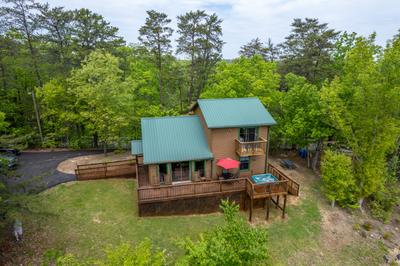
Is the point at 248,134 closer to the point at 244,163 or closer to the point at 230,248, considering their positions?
the point at 244,163

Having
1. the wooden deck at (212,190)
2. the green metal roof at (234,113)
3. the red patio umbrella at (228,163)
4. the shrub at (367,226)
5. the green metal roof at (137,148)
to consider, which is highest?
the green metal roof at (234,113)

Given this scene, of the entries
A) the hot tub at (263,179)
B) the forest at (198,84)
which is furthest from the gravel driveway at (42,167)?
the hot tub at (263,179)

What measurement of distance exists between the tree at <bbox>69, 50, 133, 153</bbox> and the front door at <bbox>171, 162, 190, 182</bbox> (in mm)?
8218

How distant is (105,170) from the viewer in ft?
54.5

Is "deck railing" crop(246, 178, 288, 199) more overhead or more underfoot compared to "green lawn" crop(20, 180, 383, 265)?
more overhead

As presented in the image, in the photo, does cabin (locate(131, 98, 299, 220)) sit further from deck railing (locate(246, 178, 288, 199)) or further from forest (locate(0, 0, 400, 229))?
forest (locate(0, 0, 400, 229))

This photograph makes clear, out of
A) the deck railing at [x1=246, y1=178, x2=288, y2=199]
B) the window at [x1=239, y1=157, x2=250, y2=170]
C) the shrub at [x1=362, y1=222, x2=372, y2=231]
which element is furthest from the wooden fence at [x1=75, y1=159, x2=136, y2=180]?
the shrub at [x1=362, y1=222, x2=372, y2=231]

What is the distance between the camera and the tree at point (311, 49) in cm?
2280

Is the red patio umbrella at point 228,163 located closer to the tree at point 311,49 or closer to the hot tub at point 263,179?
the hot tub at point 263,179

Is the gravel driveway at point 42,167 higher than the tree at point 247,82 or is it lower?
lower

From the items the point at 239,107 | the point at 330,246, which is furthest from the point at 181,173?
the point at 330,246

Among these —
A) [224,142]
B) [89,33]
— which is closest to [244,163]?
[224,142]

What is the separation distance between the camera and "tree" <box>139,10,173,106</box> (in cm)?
2203

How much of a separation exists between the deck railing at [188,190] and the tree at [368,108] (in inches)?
337
